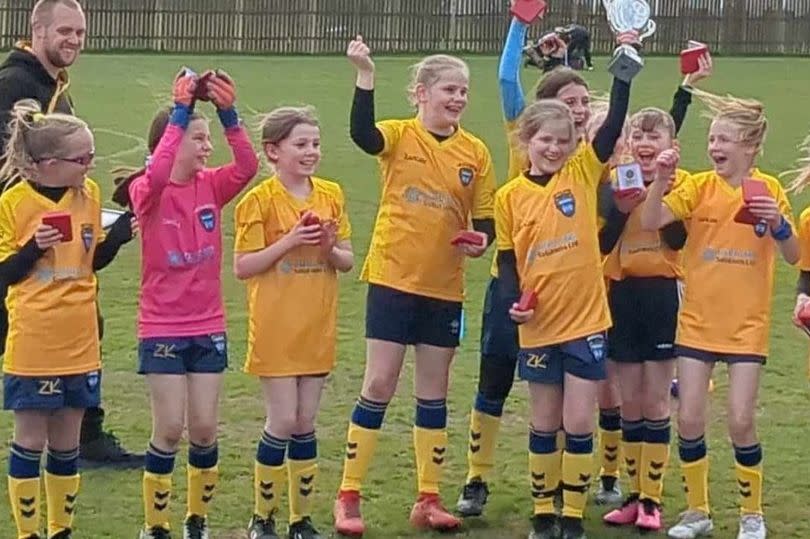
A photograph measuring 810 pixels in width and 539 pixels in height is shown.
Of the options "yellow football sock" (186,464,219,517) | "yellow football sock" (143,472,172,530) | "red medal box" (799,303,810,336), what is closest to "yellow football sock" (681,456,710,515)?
"red medal box" (799,303,810,336)

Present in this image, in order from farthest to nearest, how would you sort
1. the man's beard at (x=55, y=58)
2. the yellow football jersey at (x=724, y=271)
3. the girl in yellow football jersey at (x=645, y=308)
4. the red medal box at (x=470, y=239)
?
the man's beard at (x=55, y=58) < the girl in yellow football jersey at (x=645, y=308) < the red medal box at (x=470, y=239) < the yellow football jersey at (x=724, y=271)

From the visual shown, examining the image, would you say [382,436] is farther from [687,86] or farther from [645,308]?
[687,86]

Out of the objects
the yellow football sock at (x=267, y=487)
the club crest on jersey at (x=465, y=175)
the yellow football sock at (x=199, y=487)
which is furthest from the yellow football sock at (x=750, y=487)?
the yellow football sock at (x=199, y=487)

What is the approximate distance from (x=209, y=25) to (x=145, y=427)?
96.5 ft

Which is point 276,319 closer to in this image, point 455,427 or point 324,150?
point 455,427

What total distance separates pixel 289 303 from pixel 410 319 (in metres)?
0.61

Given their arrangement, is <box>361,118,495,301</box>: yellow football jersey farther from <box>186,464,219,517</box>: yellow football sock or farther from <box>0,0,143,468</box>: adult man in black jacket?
<box>0,0,143,468</box>: adult man in black jacket

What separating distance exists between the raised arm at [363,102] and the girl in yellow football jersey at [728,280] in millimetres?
1206

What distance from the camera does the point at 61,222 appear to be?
571 centimetres

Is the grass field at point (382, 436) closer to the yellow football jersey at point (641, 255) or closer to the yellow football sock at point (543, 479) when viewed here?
the yellow football sock at point (543, 479)

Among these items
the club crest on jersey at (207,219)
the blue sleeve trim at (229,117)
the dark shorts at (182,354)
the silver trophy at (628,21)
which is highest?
the silver trophy at (628,21)

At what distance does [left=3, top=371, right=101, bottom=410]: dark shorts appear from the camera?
5883 mm

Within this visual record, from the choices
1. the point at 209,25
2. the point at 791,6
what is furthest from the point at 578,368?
the point at 791,6

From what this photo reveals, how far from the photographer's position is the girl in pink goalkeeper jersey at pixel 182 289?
20.0 ft
